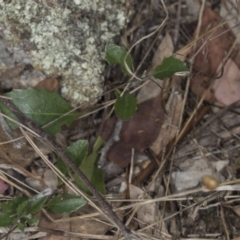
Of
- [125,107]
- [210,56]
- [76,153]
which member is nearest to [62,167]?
[76,153]

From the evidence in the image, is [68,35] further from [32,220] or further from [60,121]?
[32,220]

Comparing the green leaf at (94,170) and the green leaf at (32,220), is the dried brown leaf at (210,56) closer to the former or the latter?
the green leaf at (94,170)

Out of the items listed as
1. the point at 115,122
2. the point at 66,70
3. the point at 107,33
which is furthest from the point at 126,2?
the point at 115,122

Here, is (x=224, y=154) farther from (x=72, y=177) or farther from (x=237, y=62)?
(x=72, y=177)

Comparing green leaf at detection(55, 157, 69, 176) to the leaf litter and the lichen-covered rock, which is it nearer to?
the leaf litter

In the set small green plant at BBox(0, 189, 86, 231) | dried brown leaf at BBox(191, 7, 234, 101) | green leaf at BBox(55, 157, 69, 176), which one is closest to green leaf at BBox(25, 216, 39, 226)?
small green plant at BBox(0, 189, 86, 231)
